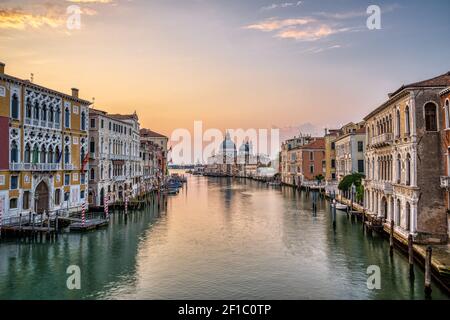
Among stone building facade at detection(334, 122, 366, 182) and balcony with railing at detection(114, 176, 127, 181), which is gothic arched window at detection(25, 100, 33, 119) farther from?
stone building facade at detection(334, 122, 366, 182)

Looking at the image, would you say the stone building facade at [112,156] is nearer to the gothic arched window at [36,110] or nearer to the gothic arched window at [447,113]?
the gothic arched window at [36,110]

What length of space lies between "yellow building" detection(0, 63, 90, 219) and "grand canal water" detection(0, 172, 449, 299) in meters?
4.50

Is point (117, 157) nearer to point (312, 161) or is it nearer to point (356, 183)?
point (356, 183)

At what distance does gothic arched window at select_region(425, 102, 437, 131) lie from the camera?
63.7ft

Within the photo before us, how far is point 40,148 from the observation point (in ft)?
91.7

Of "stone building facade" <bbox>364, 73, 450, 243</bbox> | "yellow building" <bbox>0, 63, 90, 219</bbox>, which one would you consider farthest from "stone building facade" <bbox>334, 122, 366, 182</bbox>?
"yellow building" <bbox>0, 63, 90, 219</bbox>

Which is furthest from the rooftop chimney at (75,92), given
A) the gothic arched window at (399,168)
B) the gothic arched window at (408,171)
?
the gothic arched window at (408,171)

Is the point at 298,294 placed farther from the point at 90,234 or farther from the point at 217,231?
the point at 90,234

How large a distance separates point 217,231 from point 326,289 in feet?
46.4

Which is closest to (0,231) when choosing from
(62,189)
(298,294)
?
(62,189)

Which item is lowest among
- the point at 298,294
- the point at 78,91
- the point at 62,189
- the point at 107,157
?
the point at 298,294

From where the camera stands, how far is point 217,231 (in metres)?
28.5

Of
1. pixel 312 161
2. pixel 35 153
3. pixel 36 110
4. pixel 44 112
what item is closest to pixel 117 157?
pixel 44 112

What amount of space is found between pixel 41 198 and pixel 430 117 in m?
26.6
